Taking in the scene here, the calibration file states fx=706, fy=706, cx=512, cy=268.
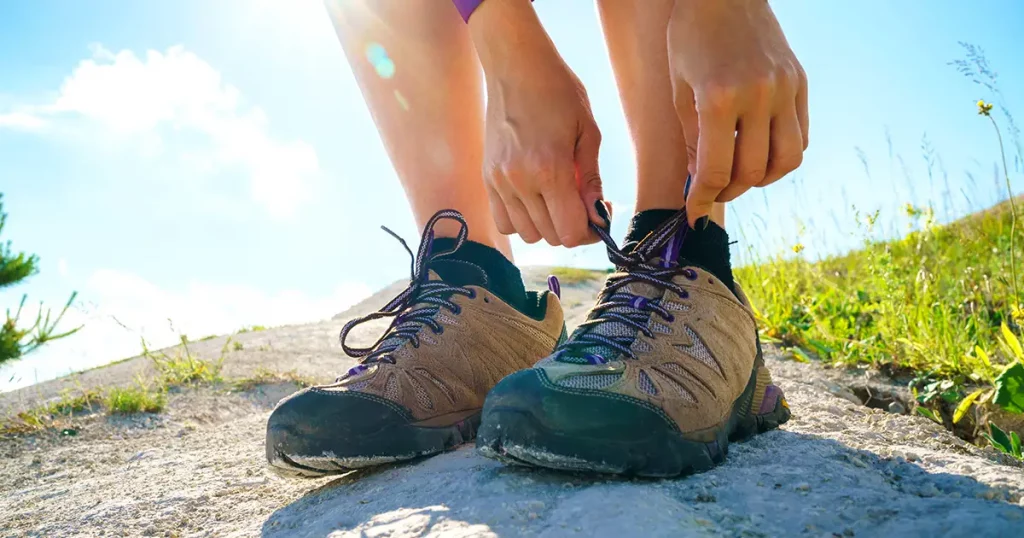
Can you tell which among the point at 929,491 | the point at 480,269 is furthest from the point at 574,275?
the point at 929,491

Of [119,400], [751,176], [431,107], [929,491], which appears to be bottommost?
[929,491]

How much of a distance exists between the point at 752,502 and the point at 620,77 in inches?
41.6

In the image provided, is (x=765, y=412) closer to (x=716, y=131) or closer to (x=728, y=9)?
(x=716, y=131)

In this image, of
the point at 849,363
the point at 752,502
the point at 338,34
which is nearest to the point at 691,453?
the point at 752,502

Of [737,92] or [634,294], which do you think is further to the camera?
[634,294]

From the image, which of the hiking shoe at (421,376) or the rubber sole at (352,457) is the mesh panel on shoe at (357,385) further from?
the rubber sole at (352,457)

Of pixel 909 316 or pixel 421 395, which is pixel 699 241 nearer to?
pixel 421 395

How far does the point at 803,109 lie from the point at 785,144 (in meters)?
0.09

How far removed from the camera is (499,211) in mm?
1641

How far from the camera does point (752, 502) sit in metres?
1.19

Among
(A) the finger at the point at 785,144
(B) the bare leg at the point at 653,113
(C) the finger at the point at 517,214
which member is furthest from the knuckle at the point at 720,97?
(C) the finger at the point at 517,214

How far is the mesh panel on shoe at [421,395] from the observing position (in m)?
1.70

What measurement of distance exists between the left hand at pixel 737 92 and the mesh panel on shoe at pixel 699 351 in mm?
358

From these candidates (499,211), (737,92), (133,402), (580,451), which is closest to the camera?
(737,92)
